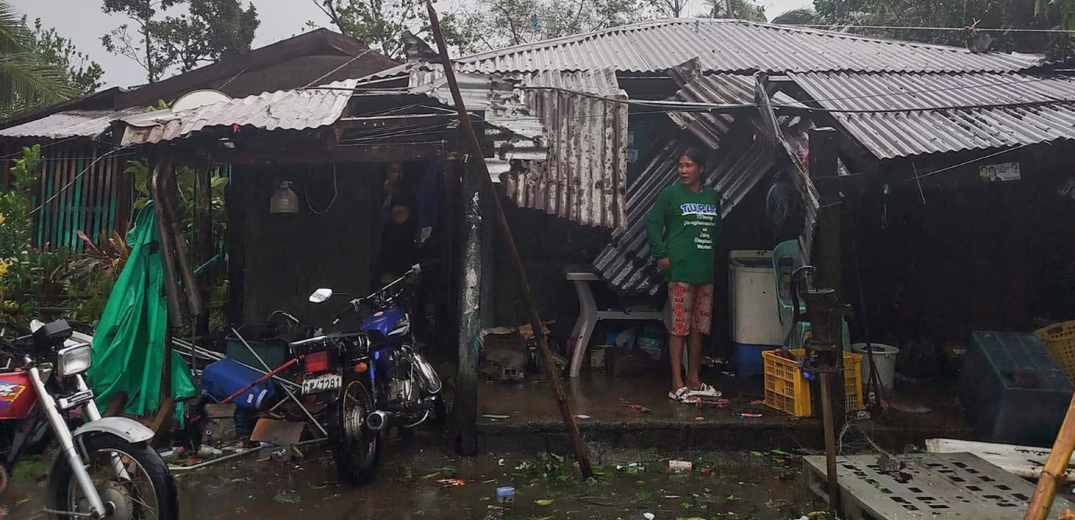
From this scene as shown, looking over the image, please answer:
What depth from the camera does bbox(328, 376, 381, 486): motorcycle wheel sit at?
16.3ft

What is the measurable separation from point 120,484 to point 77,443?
1.07 feet

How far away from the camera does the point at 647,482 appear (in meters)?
5.25

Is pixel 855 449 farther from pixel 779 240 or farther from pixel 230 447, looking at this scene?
pixel 230 447

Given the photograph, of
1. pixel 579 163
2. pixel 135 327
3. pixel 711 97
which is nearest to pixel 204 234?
pixel 135 327

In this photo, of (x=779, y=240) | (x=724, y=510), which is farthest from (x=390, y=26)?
(x=724, y=510)

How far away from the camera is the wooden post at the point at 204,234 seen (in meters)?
7.12

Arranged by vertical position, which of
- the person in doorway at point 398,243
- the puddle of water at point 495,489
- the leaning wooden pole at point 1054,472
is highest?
the person in doorway at point 398,243

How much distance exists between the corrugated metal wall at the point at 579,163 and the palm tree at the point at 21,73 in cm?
1048

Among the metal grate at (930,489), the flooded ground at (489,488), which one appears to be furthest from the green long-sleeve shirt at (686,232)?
the metal grate at (930,489)

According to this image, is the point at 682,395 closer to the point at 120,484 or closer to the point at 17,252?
the point at 120,484

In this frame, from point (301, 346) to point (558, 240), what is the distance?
351cm

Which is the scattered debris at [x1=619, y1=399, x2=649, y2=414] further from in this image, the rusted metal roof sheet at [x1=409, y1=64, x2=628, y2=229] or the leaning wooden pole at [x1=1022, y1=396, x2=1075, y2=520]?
the leaning wooden pole at [x1=1022, y1=396, x2=1075, y2=520]

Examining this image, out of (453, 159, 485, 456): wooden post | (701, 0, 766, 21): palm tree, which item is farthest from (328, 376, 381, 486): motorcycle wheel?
(701, 0, 766, 21): palm tree

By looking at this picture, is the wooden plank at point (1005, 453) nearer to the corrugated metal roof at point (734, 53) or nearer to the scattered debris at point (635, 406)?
the scattered debris at point (635, 406)
